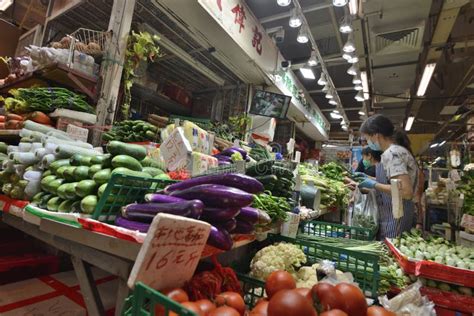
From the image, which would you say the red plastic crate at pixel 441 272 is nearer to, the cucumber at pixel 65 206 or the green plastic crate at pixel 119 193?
the green plastic crate at pixel 119 193

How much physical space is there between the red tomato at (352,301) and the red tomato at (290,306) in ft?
0.60

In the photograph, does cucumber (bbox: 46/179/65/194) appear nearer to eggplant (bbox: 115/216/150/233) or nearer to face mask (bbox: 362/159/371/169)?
eggplant (bbox: 115/216/150/233)

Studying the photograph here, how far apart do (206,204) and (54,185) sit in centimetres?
80

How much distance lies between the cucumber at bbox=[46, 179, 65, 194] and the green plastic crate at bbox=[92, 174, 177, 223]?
39 centimetres

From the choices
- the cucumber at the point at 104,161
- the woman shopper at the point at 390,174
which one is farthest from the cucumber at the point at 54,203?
the woman shopper at the point at 390,174

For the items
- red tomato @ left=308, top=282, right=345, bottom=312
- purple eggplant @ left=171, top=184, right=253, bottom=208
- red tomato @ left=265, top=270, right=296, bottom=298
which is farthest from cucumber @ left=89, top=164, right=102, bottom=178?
red tomato @ left=308, top=282, right=345, bottom=312

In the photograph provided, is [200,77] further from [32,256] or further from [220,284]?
[220,284]

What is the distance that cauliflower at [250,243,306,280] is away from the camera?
1.45 m

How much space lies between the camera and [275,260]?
1.48 m

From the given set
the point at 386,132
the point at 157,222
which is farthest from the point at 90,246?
the point at 386,132

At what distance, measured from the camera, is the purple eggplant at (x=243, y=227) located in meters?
1.23

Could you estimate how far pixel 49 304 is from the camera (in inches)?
56.6

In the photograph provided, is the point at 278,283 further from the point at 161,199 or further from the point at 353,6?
the point at 353,6

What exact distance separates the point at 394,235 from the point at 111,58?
11.8 ft
